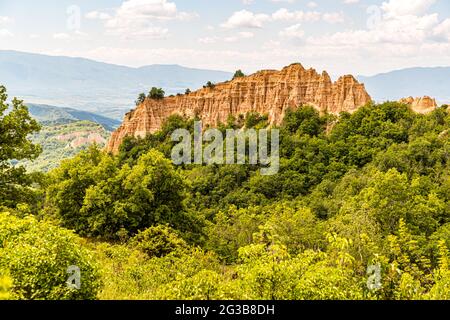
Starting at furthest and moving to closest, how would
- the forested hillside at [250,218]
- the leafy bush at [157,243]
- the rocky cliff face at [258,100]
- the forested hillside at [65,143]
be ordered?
the forested hillside at [65,143], the rocky cliff face at [258,100], the leafy bush at [157,243], the forested hillside at [250,218]

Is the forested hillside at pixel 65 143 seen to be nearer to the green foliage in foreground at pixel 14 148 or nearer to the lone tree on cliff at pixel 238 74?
the lone tree on cliff at pixel 238 74

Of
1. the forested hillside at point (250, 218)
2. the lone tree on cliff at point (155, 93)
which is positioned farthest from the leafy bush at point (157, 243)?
the lone tree on cliff at point (155, 93)

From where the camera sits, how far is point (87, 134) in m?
193

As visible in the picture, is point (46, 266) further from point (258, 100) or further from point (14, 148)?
point (258, 100)

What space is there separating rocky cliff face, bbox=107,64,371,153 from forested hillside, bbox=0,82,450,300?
2.90 metres

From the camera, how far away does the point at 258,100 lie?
68375 millimetres

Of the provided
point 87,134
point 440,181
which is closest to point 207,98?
point 440,181

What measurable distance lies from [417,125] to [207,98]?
118 ft

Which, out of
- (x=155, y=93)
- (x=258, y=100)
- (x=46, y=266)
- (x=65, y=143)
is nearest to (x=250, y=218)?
(x=46, y=266)

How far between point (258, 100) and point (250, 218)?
3402cm

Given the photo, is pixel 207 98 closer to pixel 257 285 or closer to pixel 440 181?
pixel 440 181

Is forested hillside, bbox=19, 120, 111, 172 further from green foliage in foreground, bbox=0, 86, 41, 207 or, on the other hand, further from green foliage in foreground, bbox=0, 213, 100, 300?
green foliage in foreground, bbox=0, 213, 100, 300

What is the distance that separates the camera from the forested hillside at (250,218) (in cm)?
1107

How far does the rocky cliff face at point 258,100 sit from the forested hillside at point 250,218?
2.90 m
